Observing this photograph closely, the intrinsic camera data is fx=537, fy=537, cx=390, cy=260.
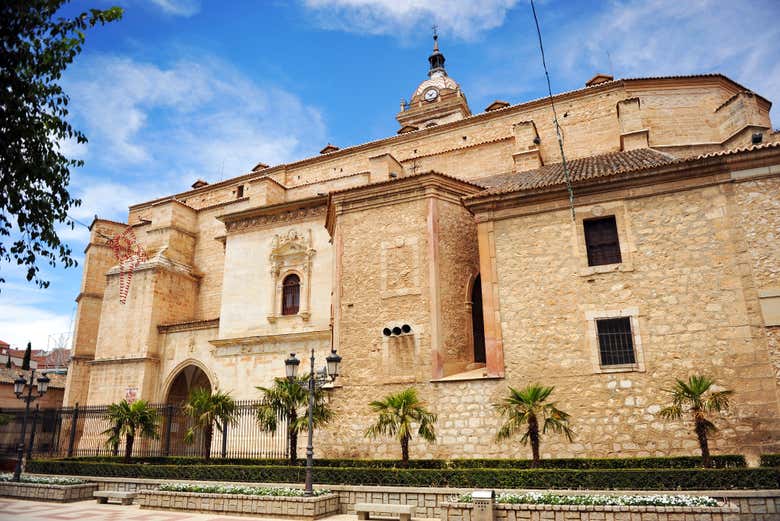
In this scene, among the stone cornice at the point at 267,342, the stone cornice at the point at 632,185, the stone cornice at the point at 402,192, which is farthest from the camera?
the stone cornice at the point at 267,342

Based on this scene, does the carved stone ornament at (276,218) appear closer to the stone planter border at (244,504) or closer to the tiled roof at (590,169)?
the tiled roof at (590,169)

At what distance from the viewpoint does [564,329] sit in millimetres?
12156

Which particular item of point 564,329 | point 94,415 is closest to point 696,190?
point 564,329

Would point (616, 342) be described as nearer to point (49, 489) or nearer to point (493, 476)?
point (493, 476)

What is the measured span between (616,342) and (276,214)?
14845 millimetres

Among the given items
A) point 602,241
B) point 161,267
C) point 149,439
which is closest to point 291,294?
point 149,439

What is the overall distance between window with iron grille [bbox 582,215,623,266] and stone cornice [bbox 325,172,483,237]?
3856 mm

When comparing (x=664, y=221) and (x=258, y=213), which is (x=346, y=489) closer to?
(x=664, y=221)

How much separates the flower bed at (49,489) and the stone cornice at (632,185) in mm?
11829

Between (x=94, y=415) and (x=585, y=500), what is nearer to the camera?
(x=585, y=500)

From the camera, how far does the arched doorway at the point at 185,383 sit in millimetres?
23516

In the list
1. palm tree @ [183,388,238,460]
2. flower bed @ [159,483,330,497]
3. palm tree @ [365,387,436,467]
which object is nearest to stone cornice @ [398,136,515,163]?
palm tree @ [365,387,436,467]

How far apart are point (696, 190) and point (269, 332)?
15.0 m

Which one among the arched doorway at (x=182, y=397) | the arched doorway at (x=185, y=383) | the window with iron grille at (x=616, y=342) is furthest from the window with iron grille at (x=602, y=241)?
the arched doorway at (x=185, y=383)
